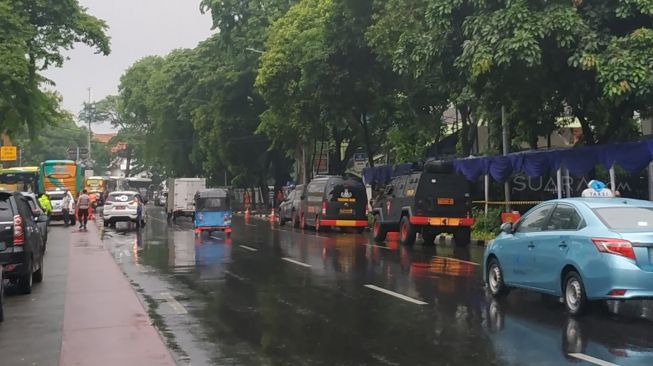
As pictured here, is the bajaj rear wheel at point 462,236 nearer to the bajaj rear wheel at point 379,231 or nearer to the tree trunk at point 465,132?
the bajaj rear wheel at point 379,231

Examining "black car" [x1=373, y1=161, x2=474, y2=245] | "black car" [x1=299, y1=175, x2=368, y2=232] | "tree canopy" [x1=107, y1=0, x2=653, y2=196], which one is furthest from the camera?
"black car" [x1=299, y1=175, x2=368, y2=232]

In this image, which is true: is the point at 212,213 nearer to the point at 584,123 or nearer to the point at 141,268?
the point at 141,268

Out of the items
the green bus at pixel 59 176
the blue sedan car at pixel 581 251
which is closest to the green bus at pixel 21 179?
the green bus at pixel 59 176

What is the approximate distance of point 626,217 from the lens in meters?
9.51

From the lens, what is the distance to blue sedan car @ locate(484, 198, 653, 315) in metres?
8.88

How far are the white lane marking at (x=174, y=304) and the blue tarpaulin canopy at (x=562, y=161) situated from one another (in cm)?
1171

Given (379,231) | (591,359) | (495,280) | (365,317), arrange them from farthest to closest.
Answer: (379,231) → (495,280) → (365,317) → (591,359)

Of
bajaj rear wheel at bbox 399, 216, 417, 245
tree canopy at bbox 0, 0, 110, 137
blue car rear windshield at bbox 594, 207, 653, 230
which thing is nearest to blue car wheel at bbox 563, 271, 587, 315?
blue car rear windshield at bbox 594, 207, 653, 230

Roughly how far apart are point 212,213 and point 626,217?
20111 mm

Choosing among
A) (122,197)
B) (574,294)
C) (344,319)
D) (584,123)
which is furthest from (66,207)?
(574,294)

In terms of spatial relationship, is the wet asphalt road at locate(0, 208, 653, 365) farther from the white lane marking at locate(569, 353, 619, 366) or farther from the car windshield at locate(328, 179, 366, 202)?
the car windshield at locate(328, 179, 366, 202)

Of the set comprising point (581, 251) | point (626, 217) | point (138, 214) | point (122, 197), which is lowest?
point (581, 251)

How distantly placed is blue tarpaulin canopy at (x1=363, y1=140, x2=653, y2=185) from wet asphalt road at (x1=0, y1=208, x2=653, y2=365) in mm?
4898

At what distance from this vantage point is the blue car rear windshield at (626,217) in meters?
9.29
